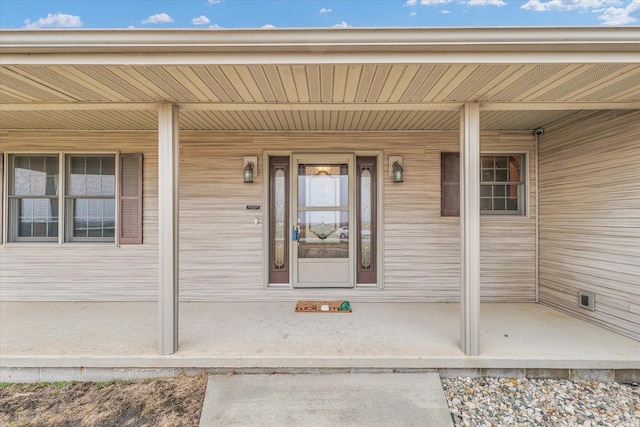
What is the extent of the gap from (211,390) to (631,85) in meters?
4.12

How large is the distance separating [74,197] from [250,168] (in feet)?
7.94

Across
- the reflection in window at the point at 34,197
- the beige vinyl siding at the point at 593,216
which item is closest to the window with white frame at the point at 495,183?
the beige vinyl siding at the point at 593,216

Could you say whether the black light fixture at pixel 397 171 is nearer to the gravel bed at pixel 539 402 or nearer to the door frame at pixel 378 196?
the door frame at pixel 378 196

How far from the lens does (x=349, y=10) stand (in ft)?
20.4

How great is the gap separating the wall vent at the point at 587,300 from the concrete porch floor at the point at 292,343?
191mm

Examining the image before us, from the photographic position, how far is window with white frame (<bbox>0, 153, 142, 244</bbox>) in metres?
4.15

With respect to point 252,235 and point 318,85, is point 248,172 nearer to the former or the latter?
point 252,235

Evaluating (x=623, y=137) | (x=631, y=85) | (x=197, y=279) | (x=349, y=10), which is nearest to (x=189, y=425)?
(x=197, y=279)

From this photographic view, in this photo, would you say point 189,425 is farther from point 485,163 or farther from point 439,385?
point 485,163

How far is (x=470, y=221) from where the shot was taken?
2.69m

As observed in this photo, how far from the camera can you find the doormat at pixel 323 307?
147 inches

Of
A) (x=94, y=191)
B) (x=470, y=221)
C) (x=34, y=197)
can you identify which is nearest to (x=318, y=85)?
(x=470, y=221)

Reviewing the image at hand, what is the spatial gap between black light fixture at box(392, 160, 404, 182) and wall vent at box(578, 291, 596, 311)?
7.79 ft

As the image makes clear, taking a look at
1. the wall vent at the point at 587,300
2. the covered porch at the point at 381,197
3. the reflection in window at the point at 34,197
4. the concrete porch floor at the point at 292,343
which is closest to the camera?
the covered porch at the point at 381,197
